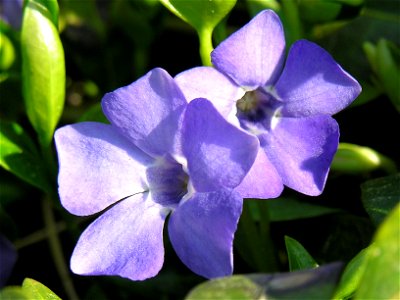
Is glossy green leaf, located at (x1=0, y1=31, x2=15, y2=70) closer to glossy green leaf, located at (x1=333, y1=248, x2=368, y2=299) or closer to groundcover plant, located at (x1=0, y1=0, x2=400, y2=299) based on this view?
groundcover plant, located at (x1=0, y1=0, x2=400, y2=299)

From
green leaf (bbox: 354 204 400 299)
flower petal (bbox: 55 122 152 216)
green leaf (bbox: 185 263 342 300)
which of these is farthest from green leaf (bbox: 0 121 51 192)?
green leaf (bbox: 354 204 400 299)

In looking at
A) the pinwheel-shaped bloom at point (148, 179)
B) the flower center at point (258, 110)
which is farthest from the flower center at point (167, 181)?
the flower center at point (258, 110)

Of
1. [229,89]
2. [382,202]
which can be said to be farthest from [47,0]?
[382,202]

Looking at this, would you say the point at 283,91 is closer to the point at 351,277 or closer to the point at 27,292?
the point at 351,277

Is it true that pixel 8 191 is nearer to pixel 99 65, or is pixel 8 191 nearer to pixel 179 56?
pixel 99 65

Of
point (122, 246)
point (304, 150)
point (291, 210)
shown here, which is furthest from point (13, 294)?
point (291, 210)

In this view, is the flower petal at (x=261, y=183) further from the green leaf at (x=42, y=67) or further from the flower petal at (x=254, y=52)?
the green leaf at (x=42, y=67)
